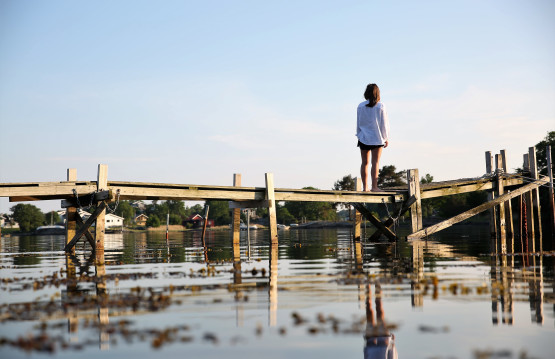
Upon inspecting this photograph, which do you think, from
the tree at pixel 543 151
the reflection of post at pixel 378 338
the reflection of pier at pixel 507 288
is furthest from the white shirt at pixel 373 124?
the tree at pixel 543 151

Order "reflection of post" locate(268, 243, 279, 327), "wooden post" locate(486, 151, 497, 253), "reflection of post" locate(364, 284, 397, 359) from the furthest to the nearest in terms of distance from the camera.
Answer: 1. "wooden post" locate(486, 151, 497, 253)
2. "reflection of post" locate(268, 243, 279, 327)
3. "reflection of post" locate(364, 284, 397, 359)

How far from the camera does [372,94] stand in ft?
47.1

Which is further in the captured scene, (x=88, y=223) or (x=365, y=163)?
(x=365, y=163)

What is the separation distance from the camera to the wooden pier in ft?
46.6

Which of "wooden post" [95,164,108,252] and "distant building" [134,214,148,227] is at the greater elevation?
"distant building" [134,214,148,227]

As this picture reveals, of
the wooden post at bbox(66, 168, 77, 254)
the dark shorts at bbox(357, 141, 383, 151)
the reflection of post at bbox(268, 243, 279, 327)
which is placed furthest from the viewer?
the wooden post at bbox(66, 168, 77, 254)

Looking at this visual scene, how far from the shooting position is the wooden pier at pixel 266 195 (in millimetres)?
14211

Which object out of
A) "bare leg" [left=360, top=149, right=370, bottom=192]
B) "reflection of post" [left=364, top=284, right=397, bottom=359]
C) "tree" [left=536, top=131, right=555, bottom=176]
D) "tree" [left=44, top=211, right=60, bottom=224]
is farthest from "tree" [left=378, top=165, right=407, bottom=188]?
"tree" [left=44, top=211, right=60, bottom=224]

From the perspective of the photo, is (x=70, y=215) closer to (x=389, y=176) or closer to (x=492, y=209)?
(x=492, y=209)

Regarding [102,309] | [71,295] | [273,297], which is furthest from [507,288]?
[71,295]

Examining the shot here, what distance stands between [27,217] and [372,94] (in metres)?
144

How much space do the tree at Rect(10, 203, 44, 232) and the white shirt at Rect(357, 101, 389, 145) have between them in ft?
466

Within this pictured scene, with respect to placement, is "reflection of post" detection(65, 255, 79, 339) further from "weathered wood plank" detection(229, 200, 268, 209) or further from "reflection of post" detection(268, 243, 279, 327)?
"weathered wood plank" detection(229, 200, 268, 209)

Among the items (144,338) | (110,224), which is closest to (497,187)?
(144,338)
